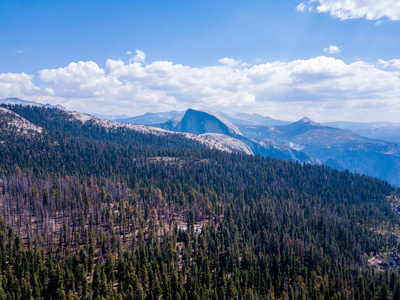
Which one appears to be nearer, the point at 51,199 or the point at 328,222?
the point at 51,199

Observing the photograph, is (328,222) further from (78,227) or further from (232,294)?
(78,227)

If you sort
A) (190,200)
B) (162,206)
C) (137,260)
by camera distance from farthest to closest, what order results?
(190,200), (162,206), (137,260)

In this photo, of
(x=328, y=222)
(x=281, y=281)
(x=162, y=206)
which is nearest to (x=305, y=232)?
(x=328, y=222)

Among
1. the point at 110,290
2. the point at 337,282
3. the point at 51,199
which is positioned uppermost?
the point at 51,199

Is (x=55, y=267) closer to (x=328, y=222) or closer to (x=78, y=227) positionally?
(x=78, y=227)

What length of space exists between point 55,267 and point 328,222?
160m

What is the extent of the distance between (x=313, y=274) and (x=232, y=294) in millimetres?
40801

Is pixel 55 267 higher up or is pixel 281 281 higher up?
pixel 55 267

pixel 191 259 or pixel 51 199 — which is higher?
pixel 51 199

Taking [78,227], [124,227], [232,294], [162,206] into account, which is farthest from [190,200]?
[232,294]

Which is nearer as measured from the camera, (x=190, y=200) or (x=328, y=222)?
(x=328, y=222)

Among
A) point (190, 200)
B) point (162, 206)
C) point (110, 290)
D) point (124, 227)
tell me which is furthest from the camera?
point (190, 200)

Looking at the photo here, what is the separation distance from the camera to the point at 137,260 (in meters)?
98.8

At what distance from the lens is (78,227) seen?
132 metres
